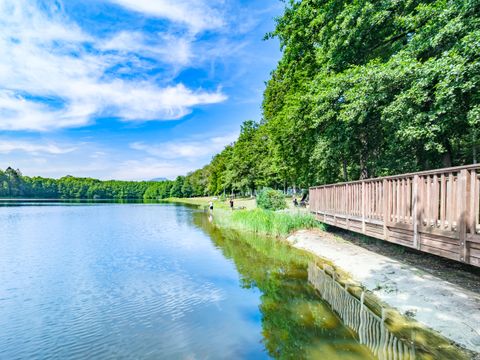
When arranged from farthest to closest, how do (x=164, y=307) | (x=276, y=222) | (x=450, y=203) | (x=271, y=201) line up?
(x=271, y=201), (x=276, y=222), (x=164, y=307), (x=450, y=203)

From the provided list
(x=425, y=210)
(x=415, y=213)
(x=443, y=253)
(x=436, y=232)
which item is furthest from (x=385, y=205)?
(x=443, y=253)

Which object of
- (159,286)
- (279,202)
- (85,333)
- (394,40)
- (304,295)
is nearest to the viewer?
(85,333)

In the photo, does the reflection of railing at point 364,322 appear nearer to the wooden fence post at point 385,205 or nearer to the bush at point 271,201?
the wooden fence post at point 385,205

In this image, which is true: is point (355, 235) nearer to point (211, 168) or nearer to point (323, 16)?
point (323, 16)

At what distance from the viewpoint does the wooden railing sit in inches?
198

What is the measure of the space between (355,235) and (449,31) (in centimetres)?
947

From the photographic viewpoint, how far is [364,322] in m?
5.77

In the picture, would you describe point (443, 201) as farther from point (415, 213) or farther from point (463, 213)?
point (415, 213)

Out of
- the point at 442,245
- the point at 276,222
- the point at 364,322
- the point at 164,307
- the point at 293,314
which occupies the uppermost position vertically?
the point at 442,245

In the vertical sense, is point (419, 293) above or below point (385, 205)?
below

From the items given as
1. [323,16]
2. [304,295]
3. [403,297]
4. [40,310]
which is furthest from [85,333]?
[323,16]

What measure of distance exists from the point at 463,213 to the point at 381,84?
17.8ft

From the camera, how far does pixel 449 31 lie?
777cm

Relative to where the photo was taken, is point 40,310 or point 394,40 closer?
point 40,310
